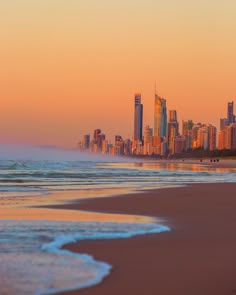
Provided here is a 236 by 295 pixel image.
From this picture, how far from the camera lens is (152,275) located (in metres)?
7.41

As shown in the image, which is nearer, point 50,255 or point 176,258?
point 176,258

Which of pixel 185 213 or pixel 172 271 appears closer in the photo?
pixel 172 271

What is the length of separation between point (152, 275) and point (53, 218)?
6.54 metres

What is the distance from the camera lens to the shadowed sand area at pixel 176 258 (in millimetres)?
6738

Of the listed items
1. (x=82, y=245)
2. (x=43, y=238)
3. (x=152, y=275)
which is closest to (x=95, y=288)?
(x=152, y=275)

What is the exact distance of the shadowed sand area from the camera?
6738mm

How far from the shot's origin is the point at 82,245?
31.7 ft

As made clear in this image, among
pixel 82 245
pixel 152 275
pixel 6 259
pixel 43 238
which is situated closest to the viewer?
pixel 152 275

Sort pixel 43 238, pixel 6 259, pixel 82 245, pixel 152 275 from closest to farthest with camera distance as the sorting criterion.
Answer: pixel 152 275, pixel 6 259, pixel 82 245, pixel 43 238

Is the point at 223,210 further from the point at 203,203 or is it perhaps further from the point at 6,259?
the point at 6,259

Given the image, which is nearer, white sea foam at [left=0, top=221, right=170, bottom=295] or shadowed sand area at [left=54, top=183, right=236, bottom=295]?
shadowed sand area at [left=54, top=183, right=236, bottom=295]

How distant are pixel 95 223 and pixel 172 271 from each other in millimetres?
5333

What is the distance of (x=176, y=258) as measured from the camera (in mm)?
8562

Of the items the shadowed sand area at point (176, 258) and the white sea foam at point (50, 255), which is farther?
the white sea foam at point (50, 255)
